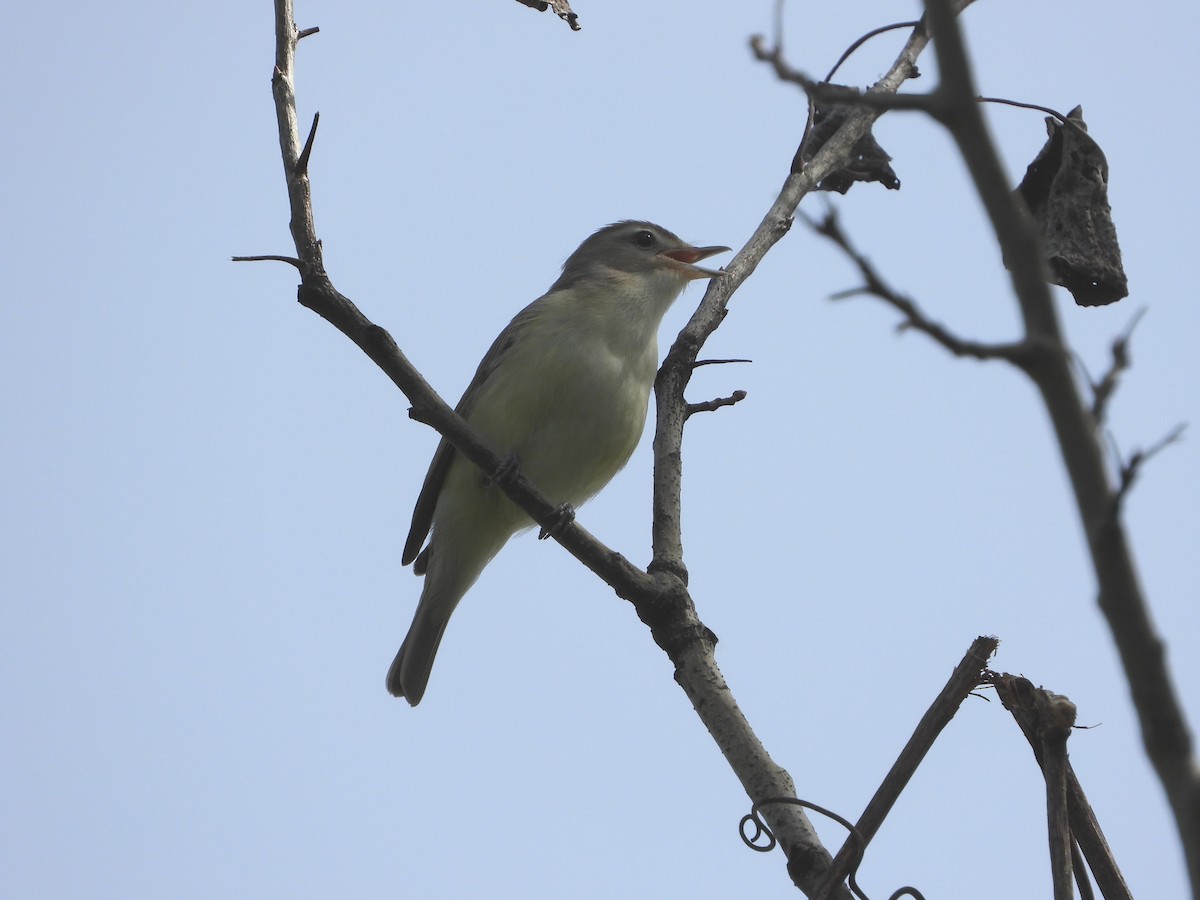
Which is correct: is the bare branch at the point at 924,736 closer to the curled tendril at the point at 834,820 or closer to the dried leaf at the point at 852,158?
the curled tendril at the point at 834,820

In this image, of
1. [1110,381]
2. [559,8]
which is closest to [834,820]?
[1110,381]

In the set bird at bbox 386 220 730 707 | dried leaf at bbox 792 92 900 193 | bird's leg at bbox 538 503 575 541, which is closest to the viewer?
bird's leg at bbox 538 503 575 541

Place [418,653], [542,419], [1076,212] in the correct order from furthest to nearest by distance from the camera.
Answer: [418,653], [542,419], [1076,212]

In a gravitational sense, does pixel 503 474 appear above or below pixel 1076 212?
below

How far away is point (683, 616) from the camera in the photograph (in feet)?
12.1

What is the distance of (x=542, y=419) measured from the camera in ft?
19.4

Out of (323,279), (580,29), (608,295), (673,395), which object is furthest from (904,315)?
(608,295)

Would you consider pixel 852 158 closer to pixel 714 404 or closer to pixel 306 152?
pixel 714 404

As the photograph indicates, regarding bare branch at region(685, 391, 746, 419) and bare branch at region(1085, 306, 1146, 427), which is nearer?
bare branch at region(1085, 306, 1146, 427)

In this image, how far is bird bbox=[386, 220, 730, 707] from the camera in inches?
234

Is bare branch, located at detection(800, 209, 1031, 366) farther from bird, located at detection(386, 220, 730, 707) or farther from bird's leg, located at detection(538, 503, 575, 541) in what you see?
bird, located at detection(386, 220, 730, 707)

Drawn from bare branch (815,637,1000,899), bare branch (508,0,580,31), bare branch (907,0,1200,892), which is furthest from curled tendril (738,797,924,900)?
bare branch (508,0,580,31)

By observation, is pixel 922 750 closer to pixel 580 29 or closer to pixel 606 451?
pixel 580 29

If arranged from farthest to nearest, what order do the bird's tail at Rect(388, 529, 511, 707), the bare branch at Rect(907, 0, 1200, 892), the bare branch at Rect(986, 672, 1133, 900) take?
the bird's tail at Rect(388, 529, 511, 707) < the bare branch at Rect(986, 672, 1133, 900) < the bare branch at Rect(907, 0, 1200, 892)
